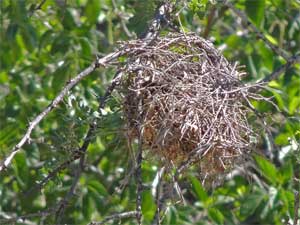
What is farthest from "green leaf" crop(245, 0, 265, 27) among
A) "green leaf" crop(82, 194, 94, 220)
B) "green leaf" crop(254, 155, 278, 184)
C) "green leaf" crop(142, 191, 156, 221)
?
"green leaf" crop(82, 194, 94, 220)

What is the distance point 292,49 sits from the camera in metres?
4.84

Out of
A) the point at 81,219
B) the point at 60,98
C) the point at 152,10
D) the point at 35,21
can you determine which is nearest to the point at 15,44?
the point at 35,21

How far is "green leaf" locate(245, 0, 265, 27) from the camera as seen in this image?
363 centimetres

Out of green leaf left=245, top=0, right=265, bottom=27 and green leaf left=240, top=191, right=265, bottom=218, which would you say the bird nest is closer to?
green leaf left=245, top=0, right=265, bottom=27

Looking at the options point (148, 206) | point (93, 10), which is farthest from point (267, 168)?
point (93, 10)

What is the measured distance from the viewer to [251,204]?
3.85 metres

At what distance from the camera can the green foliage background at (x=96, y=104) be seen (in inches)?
131

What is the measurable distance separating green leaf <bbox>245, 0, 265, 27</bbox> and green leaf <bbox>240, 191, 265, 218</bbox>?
69cm

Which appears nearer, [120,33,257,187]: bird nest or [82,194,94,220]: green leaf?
[120,33,257,187]: bird nest

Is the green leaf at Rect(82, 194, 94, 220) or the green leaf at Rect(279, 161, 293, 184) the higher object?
the green leaf at Rect(279, 161, 293, 184)

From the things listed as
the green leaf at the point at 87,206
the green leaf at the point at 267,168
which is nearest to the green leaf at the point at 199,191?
the green leaf at the point at 267,168

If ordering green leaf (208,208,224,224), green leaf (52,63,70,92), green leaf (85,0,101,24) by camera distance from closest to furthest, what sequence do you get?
green leaf (208,208,224,224)
green leaf (52,63,70,92)
green leaf (85,0,101,24)

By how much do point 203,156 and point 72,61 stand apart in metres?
1.38

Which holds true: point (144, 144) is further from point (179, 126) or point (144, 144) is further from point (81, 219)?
point (81, 219)
